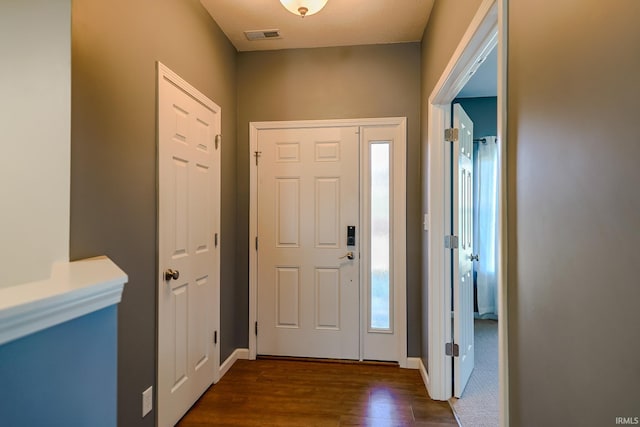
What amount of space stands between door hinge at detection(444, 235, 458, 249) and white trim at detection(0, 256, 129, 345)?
1926 mm

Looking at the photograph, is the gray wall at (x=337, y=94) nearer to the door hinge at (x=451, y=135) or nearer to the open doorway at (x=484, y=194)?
the door hinge at (x=451, y=135)

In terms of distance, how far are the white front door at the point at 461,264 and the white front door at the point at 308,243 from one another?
855 mm

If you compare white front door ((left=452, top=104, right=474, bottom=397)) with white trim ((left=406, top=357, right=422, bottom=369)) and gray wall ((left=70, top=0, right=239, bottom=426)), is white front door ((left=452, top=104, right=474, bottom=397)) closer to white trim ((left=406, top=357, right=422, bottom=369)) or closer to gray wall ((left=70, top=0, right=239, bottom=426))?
white trim ((left=406, top=357, right=422, bottom=369))

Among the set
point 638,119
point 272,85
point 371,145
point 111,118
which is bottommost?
point 638,119

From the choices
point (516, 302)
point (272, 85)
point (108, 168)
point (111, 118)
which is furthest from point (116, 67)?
point (516, 302)

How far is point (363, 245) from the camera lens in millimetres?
2775

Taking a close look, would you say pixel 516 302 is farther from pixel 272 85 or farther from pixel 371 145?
pixel 272 85

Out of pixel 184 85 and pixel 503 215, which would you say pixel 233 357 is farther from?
pixel 503 215

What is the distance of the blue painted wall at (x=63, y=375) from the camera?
0.67 m

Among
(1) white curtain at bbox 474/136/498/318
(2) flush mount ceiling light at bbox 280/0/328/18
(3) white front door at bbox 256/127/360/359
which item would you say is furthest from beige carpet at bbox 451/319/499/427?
(2) flush mount ceiling light at bbox 280/0/328/18

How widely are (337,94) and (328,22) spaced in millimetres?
569

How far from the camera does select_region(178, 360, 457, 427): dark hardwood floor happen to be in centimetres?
199

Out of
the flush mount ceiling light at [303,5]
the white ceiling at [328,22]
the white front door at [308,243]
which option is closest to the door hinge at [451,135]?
the white front door at [308,243]

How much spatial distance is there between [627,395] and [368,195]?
7.36 feet
